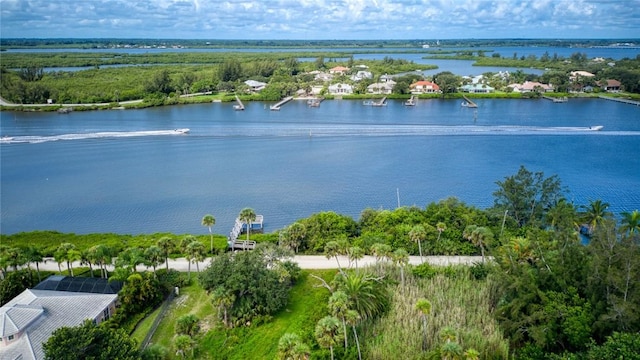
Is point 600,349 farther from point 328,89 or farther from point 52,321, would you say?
point 328,89

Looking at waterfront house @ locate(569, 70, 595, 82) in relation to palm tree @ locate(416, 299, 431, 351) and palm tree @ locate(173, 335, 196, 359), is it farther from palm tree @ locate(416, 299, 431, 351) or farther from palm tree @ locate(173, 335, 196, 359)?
palm tree @ locate(173, 335, 196, 359)

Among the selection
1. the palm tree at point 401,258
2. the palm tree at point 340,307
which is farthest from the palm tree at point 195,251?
the palm tree at point 401,258

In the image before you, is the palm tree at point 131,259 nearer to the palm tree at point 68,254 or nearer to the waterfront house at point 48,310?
the waterfront house at point 48,310

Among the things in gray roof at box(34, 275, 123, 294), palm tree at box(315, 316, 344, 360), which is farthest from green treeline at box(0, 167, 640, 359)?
gray roof at box(34, 275, 123, 294)

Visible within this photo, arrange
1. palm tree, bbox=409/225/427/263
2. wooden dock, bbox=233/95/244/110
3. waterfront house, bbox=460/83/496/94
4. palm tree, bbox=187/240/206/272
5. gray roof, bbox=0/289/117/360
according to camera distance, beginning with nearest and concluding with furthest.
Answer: gray roof, bbox=0/289/117/360, palm tree, bbox=187/240/206/272, palm tree, bbox=409/225/427/263, wooden dock, bbox=233/95/244/110, waterfront house, bbox=460/83/496/94

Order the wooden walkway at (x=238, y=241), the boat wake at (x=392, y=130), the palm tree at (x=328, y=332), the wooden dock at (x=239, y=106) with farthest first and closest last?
the wooden dock at (x=239, y=106)
the boat wake at (x=392, y=130)
the wooden walkway at (x=238, y=241)
the palm tree at (x=328, y=332)
